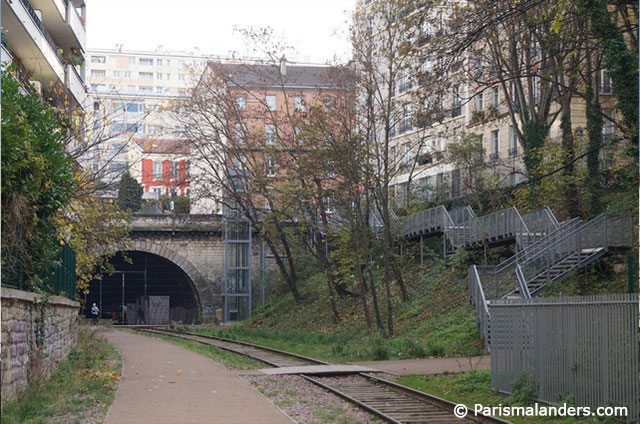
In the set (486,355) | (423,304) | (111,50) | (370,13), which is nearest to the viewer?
(486,355)

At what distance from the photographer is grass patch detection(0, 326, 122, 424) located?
1202cm

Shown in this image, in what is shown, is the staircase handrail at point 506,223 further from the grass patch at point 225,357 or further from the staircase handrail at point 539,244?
the grass patch at point 225,357

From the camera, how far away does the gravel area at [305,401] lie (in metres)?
12.7

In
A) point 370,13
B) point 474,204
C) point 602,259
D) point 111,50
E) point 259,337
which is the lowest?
point 259,337

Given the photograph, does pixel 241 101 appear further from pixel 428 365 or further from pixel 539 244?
pixel 428 365

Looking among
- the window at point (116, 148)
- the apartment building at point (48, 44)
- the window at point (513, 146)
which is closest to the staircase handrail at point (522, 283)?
the window at point (116, 148)

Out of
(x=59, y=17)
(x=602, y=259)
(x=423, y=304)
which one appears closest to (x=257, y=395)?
(x=602, y=259)

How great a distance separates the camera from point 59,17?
117 ft

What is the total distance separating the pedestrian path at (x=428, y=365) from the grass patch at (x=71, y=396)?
6.05 meters

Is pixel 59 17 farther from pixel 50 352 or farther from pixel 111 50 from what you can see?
pixel 111 50

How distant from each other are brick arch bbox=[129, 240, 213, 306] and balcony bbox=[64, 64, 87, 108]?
1743cm

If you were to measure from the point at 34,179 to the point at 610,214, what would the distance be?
17.1 metres

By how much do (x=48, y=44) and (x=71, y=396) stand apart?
2117 cm

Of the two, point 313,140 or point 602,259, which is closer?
point 602,259
